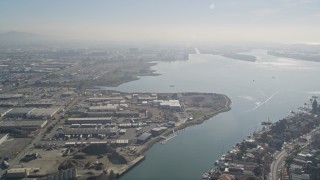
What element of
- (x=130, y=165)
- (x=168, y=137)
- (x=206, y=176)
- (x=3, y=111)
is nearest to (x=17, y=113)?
(x=3, y=111)

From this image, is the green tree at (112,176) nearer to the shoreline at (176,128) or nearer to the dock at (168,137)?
the shoreline at (176,128)

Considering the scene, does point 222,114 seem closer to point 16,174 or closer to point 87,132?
point 87,132

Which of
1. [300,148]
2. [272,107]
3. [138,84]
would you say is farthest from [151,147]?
[138,84]

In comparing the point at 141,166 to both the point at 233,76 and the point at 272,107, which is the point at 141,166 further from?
the point at 233,76

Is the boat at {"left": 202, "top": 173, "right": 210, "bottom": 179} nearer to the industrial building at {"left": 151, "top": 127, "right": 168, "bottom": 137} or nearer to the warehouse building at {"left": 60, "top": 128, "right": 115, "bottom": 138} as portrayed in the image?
the industrial building at {"left": 151, "top": 127, "right": 168, "bottom": 137}

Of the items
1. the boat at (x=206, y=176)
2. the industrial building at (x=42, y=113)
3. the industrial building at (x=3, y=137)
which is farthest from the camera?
the industrial building at (x=42, y=113)

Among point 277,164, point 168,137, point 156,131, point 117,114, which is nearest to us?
point 277,164

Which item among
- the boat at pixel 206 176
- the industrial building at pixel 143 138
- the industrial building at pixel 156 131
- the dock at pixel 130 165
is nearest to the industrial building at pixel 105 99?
the industrial building at pixel 156 131

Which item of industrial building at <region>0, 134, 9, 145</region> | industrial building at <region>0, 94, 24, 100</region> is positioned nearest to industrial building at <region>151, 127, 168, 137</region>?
industrial building at <region>0, 134, 9, 145</region>
